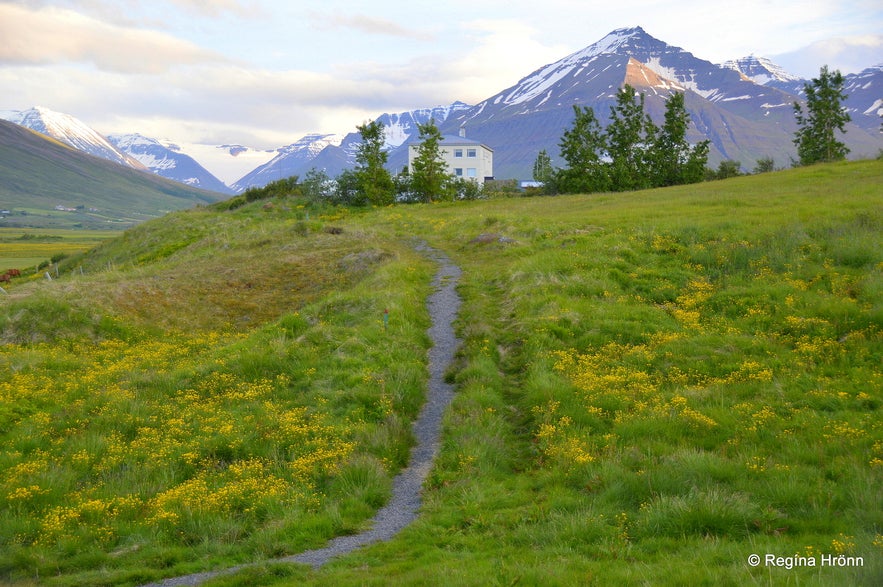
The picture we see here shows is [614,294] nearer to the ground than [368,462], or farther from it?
farther from it

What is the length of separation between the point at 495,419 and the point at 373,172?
52.6 metres

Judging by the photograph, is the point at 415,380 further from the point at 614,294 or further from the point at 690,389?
the point at 614,294

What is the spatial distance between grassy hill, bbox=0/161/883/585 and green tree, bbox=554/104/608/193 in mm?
39144

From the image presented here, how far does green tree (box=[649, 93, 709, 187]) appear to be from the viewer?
208 ft

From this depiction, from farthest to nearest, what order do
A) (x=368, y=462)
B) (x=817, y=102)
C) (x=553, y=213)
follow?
(x=817, y=102) < (x=553, y=213) < (x=368, y=462)

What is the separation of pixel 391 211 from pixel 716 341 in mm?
40787

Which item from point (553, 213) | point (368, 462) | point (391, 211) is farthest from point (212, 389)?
point (391, 211)

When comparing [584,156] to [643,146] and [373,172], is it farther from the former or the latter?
[373,172]

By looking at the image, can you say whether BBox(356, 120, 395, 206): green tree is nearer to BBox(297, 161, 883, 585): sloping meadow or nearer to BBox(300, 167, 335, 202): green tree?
BBox(300, 167, 335, 202): green tree

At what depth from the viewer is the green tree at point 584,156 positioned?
206 feet

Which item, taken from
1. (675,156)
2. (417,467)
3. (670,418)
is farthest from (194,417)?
(675,156)

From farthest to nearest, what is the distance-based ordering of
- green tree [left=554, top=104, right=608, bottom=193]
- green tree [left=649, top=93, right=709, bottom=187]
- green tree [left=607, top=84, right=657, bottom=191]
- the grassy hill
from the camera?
green tree [left=649, top=93, right=709, bottom=187], green tree [left=607, top=84, right=657, bottom=191], green tree [left=554, top=104, right=608, bottom=193], the grassy hill

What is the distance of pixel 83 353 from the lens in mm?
18094

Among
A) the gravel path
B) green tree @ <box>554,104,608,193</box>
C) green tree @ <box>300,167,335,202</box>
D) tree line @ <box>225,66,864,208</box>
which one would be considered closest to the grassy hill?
the gravel path
